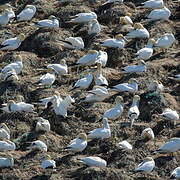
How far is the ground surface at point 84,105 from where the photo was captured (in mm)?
20906

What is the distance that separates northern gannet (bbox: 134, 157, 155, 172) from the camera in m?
20.5

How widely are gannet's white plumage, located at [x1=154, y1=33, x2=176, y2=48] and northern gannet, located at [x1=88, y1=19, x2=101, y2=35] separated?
1.62 m

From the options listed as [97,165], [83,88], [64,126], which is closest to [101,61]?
[83,88]

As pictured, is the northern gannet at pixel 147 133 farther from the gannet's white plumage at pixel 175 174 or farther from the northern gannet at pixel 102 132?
the gannet's white plumage at pixel 175 174

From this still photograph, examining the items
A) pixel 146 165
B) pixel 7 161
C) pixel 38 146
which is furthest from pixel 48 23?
pixel 146 165

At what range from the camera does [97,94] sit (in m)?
22.9

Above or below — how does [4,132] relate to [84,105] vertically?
above

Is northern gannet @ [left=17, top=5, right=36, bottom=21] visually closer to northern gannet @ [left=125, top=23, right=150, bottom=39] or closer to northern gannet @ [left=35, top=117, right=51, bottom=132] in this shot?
northern gannet @ [left=125, top=23, right=150, bottom=39]

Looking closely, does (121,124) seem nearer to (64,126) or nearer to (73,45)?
(64,126)

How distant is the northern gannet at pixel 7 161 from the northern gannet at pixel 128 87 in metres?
3.55

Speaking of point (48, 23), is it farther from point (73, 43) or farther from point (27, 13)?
point (73, 43)

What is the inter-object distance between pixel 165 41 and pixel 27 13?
3872 mm

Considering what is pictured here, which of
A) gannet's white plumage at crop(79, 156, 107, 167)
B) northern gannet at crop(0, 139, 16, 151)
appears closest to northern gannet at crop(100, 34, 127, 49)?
northern gannet at crop(0, 139, 16, 151)

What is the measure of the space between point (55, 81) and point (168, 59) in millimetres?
2829
